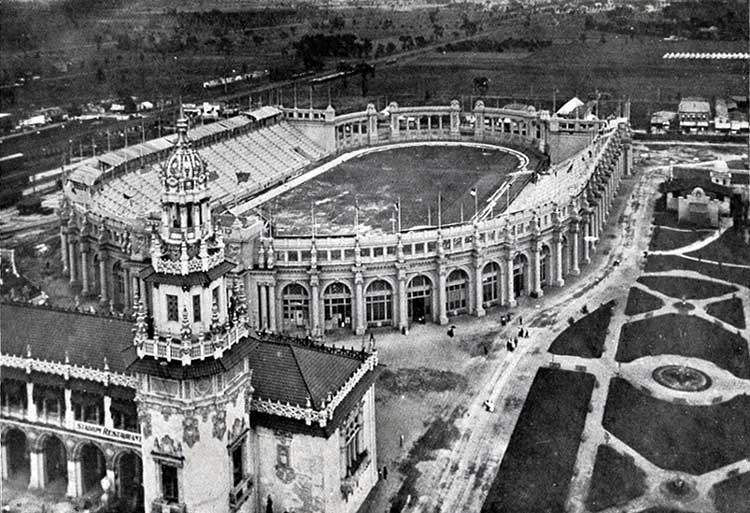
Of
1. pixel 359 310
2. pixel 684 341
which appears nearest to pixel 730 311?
pixel 684 341

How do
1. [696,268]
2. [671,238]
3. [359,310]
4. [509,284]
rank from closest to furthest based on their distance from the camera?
1. [359,310]
2. [509,284]
3. [696,268]
4. [671,238]

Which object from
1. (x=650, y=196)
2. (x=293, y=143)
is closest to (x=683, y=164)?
(x=650, y=196)

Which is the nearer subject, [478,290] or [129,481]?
[129,481]

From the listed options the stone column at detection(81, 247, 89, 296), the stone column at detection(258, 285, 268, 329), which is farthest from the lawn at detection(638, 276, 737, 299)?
the stone column at detection(81, 247, 89, 296)

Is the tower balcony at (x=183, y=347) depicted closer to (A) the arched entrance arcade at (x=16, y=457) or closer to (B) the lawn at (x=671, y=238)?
(A) the arched entrance arcade at (x=16, y=457)

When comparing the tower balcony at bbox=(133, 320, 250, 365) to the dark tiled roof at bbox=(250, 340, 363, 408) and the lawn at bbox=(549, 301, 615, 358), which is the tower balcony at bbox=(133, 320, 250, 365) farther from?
the lawn at bbox=(549, 301, 615, 358)

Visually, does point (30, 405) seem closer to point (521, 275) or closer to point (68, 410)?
point (68, 410)

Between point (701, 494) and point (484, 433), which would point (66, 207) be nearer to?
point (484, 433)
